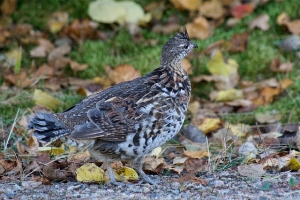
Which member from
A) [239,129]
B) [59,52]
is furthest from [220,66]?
[59,52]

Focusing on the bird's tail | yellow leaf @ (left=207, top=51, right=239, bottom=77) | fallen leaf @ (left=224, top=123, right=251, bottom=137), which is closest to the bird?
the bird's tail

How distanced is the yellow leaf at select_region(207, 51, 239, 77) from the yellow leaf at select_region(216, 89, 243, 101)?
1.05ft

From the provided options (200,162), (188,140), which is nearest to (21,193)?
(200,162)

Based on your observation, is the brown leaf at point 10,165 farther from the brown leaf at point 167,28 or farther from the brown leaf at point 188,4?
the brown leaf at point 188,4

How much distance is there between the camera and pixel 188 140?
646 centimetres

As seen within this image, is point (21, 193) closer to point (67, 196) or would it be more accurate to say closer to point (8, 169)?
point (67, 196)

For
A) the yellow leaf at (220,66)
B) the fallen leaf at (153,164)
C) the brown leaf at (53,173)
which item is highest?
the yellow leaf at (220,66)

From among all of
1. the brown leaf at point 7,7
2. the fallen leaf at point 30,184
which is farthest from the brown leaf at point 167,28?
the fallen leaf at point 30,184

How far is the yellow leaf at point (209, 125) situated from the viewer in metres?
6.71

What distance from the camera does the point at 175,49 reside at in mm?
5809

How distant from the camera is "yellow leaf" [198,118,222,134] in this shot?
6.71m

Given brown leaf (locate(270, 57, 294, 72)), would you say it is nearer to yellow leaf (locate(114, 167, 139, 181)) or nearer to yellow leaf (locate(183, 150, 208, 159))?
yellow leaf (locate(183, 150, 208, 159))

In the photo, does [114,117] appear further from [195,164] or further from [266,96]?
[266,96]

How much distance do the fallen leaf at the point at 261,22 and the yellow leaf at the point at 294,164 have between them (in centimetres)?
332
